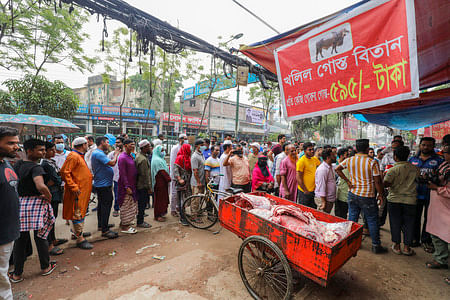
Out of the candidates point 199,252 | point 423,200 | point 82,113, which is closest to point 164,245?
point 199,252

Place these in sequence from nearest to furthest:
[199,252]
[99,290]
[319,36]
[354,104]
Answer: [354,104] < [319,36] < [99,290] < [199,252]

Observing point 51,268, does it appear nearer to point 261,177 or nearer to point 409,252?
point 261,177

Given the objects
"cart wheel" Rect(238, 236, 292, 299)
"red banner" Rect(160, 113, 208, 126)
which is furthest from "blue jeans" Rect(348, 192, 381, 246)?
"red banner" Rect(160, 113, 208, 126)

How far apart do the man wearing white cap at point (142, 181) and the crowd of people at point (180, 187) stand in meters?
→ 0.02

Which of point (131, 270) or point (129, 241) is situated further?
point (129, 241)

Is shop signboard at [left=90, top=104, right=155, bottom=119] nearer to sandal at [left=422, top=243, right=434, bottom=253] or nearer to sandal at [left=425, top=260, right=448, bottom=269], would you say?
sandal at [left=422, top=243, right=434, bottom=253]

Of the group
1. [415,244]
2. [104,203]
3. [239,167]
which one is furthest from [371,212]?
[104,203]

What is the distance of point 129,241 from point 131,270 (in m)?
0.93

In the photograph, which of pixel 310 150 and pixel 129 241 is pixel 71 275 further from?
pixel 310 150

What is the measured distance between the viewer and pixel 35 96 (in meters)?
7.57

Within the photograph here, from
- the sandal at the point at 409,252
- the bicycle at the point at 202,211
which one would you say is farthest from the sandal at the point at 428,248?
the bicycle at the point at 202,211

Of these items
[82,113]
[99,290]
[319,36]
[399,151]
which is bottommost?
[99,290]

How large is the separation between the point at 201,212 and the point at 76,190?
2.31 metres

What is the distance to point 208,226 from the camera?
14.0ft
